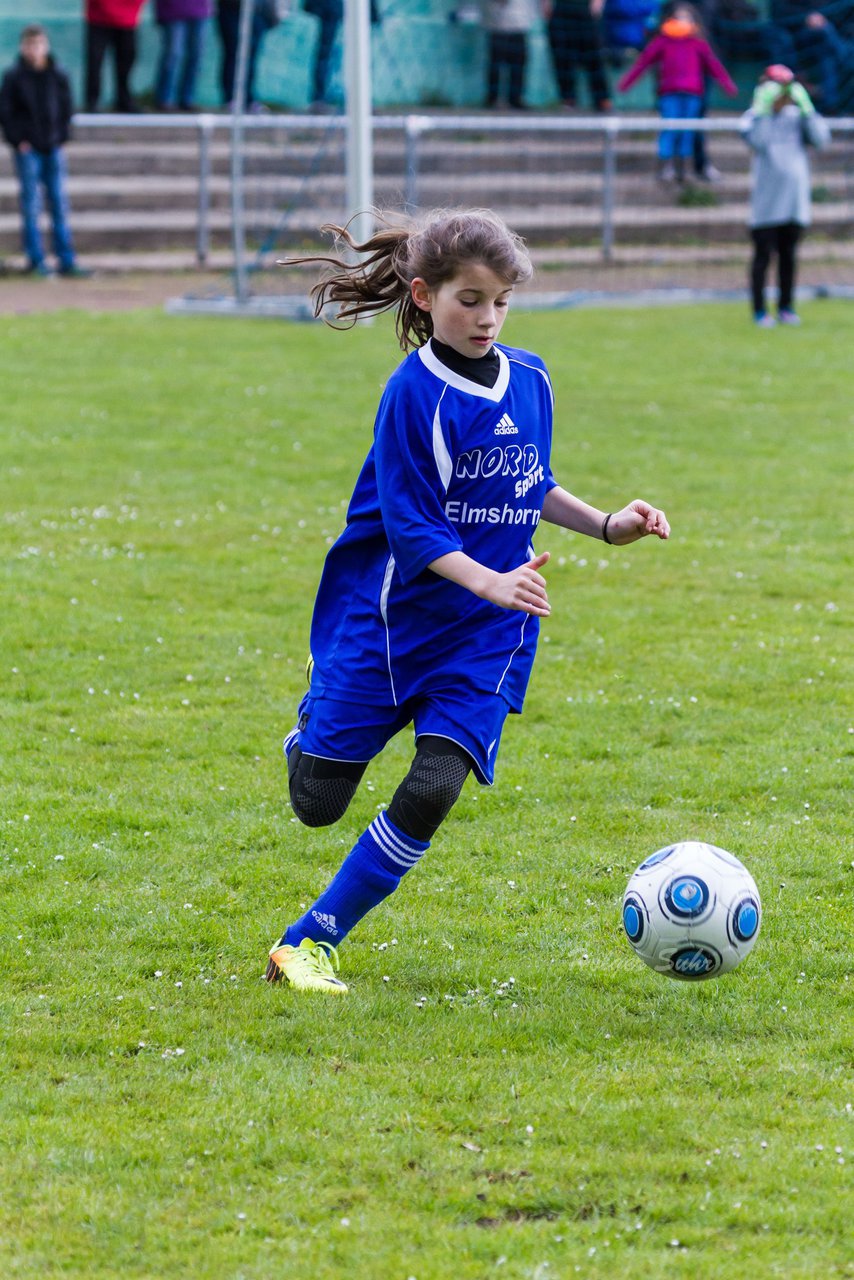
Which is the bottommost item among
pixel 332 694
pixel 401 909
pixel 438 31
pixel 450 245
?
pixel 401 909

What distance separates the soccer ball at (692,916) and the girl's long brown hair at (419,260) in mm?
1477

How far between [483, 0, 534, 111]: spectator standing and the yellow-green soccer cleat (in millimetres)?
21499

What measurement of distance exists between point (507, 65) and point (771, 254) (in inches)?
352

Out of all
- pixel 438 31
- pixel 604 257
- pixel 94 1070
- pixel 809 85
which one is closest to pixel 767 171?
pixel 604 257

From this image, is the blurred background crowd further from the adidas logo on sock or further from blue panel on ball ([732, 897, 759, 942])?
blue panel on ball ([732, 897, 759, 942])

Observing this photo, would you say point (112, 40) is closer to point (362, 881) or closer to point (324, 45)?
point (324, 45)

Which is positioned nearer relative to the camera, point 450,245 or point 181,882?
point 450,245

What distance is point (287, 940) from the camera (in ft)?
14.3

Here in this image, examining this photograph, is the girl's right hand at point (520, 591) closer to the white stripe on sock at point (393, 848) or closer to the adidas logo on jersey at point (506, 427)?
the adidas logo on jersey at point (506, 427)

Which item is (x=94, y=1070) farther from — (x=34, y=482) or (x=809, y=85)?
(x=809, y=85)

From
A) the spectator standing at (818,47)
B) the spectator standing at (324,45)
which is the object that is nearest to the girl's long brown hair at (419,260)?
the spectator standing at (324,45)

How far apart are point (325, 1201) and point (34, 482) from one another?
7380 mm

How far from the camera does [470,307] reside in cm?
413

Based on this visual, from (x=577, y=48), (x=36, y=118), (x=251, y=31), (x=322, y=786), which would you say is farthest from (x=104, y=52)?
(x=322, y=786)
